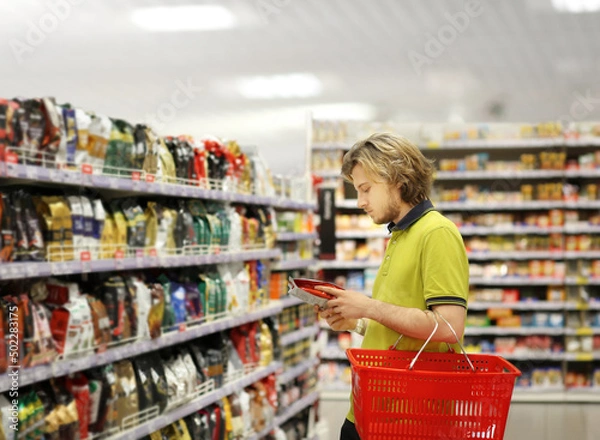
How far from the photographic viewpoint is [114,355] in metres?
2.84

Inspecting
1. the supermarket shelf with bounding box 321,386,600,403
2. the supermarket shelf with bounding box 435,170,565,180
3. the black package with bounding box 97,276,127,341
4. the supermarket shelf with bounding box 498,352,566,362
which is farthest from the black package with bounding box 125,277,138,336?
the supermarket shelf with bounding box 498,352,566,362

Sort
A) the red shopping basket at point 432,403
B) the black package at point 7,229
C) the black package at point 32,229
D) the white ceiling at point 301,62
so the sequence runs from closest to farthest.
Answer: the red shopping basket at point 432,403 → the black package at point 7,229 → the black package at point 32,229 → the white ceiling at point 301,62

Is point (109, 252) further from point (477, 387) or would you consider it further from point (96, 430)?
point (477, 387)

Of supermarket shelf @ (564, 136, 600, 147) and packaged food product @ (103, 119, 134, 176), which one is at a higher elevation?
supermarket shelf @ (564, 136, 600, 147)

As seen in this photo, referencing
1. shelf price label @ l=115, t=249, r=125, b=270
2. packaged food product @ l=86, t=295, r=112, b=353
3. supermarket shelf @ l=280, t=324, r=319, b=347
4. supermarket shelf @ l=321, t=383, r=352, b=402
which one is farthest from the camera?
supermarket shelf @ l=321, t=383, r=352, b=402

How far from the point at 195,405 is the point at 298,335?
196cm

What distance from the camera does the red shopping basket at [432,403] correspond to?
5.56 ft

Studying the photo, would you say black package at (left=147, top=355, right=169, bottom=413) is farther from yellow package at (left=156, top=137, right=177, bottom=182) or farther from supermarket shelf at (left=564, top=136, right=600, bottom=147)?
supermarket shelf at (left=564, top=136, right=600, bottom=147)

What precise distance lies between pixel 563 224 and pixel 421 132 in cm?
197

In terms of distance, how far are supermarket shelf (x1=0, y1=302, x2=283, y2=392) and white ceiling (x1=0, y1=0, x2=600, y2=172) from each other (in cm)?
188

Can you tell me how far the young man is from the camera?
1.83 metres

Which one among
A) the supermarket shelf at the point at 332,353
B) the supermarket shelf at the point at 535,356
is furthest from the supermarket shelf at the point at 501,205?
the supermarket shelf at the point at 332,353

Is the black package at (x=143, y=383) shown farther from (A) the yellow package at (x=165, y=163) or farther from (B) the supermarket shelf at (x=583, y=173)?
(B) the supermarket shelf at (x=583, y=173)

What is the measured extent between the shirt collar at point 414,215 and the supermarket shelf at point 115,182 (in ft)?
4.16
